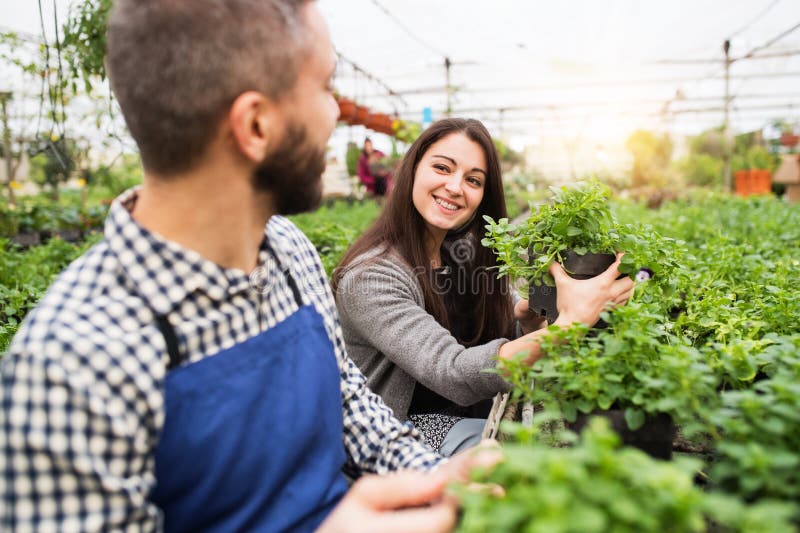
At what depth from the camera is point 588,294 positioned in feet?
4.76

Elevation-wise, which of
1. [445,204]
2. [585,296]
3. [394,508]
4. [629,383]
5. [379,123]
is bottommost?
[394,508]

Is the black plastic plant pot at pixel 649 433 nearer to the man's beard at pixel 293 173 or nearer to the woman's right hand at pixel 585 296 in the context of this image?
the woman's right hand at pixel 585 296

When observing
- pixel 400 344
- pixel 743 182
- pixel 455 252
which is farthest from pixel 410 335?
pixel 743 182

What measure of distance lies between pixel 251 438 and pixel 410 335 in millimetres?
856

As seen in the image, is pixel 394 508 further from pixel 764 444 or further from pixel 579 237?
pixel 579 237

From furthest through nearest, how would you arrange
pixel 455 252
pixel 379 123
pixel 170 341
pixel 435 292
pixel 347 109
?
pixel 379 123, pixel 347 109, pixel 455 252, pixel 435 292, pixel 170 341

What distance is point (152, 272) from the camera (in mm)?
931

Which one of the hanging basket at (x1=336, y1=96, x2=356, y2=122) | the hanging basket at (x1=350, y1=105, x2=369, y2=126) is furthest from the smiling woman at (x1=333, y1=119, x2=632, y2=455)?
the hanging basket at (x1=350, y1=105, x2=369, y2=126)

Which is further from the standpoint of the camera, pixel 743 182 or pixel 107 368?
pixel 743 182

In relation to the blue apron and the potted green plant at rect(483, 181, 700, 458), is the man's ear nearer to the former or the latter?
the blue apron

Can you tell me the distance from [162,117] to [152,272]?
24 cm

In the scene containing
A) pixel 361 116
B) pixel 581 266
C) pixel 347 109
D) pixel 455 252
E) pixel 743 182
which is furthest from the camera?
pixel 743 182

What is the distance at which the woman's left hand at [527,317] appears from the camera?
2135 millimetres

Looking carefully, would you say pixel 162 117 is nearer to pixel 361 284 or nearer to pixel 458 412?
pixel 361 284
